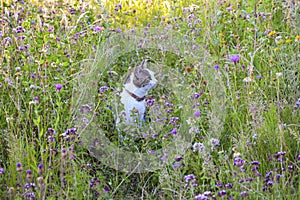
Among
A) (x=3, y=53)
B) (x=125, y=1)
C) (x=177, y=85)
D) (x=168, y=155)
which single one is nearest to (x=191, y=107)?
(x=177, y=85)

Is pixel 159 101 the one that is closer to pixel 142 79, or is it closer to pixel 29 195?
pixel 142 79

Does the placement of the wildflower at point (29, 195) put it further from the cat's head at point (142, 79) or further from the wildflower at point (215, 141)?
the cat's head at point (142, 79)

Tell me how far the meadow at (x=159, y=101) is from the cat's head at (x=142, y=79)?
5.1 inches

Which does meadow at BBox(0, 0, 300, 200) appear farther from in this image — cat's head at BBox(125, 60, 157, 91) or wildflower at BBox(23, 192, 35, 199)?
cat's head at BBox(125, 60, 157, 91)

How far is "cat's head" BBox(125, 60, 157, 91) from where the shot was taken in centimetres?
335

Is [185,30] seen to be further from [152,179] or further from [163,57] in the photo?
[152,179]

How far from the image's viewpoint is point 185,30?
4512mm

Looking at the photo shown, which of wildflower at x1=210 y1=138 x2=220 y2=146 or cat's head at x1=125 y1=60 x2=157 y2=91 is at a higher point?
cat's head at x1=125 y1=60 x2=157 y2=91

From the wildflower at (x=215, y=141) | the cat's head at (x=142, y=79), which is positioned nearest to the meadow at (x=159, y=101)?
the wildflower at (x=215, y=141)

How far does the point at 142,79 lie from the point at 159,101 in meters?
0.21

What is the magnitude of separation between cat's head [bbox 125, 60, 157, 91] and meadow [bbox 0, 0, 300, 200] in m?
0.13

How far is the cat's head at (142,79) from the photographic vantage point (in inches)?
132

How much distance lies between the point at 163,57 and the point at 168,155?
1.28 metres

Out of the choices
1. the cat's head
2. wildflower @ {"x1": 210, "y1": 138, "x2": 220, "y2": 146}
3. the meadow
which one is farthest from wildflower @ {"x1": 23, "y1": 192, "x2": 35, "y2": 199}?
the cat's head
